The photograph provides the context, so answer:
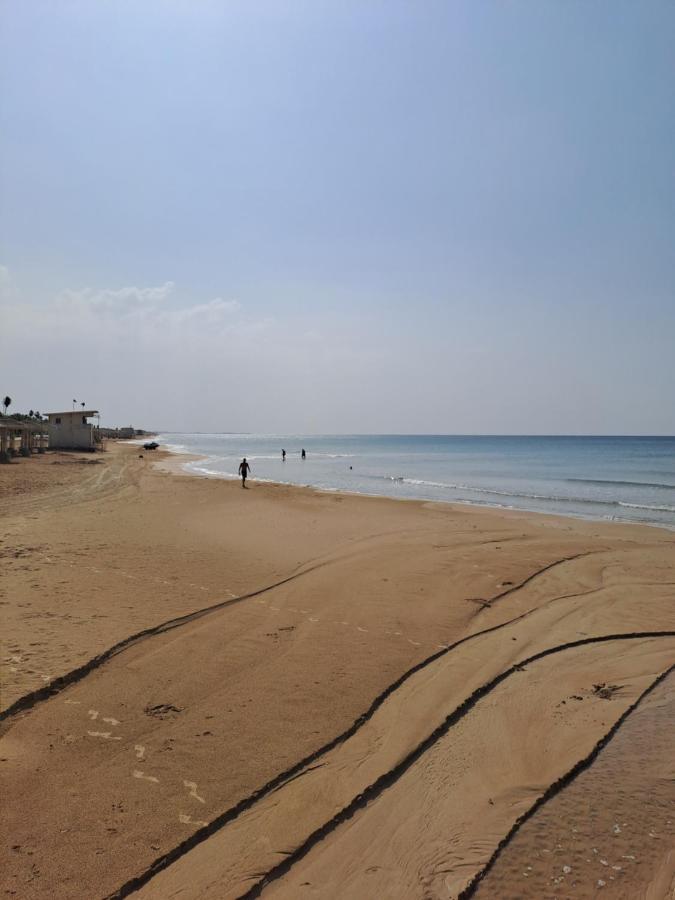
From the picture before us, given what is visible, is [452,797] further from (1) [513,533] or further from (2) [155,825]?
(1) [513,533]

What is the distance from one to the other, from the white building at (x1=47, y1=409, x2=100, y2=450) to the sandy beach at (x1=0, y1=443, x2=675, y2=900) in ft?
174

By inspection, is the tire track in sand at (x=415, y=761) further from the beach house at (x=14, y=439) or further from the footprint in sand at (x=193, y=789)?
the beach house at (x=14, y=439)

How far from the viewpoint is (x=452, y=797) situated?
189 inches

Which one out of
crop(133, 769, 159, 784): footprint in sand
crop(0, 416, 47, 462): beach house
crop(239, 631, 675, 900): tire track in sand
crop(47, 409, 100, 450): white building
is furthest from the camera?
crop(47, 409, 100, 450): white building

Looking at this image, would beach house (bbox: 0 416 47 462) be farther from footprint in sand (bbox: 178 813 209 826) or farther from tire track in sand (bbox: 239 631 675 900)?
footprint in sand (bbox: 178 813 209 826)

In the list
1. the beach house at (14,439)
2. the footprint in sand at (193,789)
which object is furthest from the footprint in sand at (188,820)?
the beach house at (14,439)

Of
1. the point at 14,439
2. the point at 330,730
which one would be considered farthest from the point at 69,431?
the point at 330,730

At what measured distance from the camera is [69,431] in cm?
6044

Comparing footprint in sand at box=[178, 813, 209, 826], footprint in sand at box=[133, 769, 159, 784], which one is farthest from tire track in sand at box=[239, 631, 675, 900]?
footprint in sand at box=[133, 769, 159, 784]

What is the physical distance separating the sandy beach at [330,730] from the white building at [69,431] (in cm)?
5315

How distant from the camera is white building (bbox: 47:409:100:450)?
59969 millimetres

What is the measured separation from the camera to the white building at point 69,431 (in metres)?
60.0

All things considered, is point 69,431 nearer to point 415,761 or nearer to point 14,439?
point 14,439

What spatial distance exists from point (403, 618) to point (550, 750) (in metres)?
3.97
